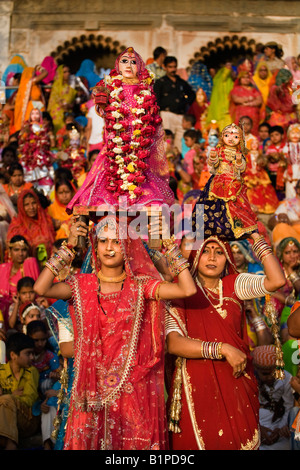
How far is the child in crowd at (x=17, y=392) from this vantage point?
6.49 m

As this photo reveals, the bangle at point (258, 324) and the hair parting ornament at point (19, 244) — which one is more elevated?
the hair parting ornament at point (19, 244)

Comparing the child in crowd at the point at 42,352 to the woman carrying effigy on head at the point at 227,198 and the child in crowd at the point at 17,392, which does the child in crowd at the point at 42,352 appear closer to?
the child in crowd at the point at 17,392

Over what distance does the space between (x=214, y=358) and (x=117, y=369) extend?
625 millimetres

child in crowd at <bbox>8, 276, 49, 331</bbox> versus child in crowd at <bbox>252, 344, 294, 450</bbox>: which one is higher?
child in crowd at <bbox>8, 276, 49, 331</bbox>

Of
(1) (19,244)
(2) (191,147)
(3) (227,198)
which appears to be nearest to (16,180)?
(1) (19,244)

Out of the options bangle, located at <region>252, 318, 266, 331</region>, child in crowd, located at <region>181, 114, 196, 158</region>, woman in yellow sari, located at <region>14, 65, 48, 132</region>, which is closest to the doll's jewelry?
bangle, located at <region>252, 318, 266, 331</region>

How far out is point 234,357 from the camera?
514cm

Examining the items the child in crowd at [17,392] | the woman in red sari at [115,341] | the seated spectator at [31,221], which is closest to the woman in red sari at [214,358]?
the woman in red sari at [115,341]

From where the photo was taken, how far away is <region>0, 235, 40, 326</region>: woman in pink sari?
8.74 m

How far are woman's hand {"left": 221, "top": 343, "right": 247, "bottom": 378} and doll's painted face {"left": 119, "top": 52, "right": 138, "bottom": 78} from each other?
6.51 ft

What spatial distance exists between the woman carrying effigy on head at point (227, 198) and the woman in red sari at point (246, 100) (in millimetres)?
6871

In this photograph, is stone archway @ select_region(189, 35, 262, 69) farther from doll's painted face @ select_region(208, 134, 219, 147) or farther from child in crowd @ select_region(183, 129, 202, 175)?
doll's painted face @ select_region(208, 134, 219, 147)

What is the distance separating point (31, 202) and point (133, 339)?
475cm
